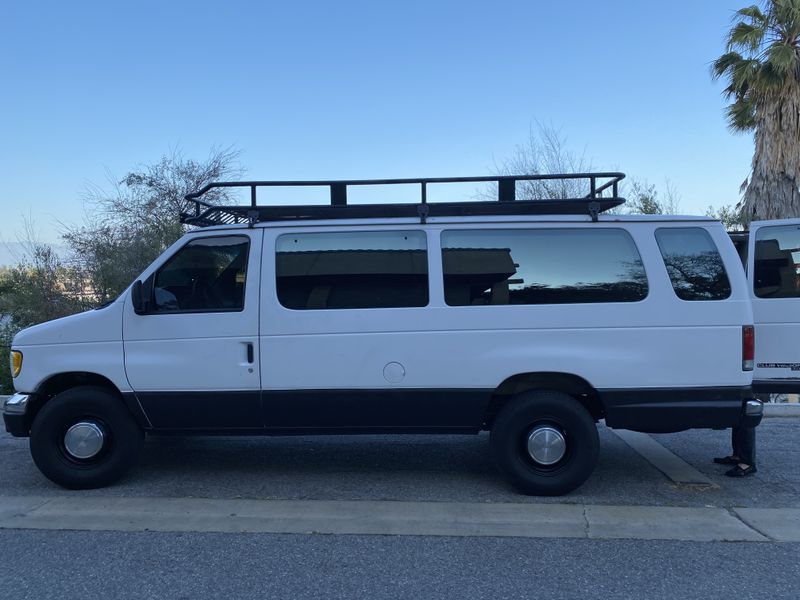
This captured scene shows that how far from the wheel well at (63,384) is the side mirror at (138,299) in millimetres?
631

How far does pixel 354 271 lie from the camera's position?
5324 millimetres

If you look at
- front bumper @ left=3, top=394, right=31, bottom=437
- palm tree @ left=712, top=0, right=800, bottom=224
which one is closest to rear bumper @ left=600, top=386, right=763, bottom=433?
front bumper @ left=3, top=394, right=31, bottom=437

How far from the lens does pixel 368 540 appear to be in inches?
177

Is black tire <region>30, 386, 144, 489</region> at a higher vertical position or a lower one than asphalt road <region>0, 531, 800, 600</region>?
higher

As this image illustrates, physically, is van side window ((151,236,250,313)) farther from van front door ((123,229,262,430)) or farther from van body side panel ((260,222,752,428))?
van body side panel ((260,222,752,428))

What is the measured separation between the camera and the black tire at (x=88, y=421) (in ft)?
17.7

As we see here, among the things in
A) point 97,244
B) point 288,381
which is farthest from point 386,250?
point 97,244

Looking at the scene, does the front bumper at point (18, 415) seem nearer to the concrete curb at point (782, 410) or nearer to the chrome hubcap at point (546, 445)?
the chrome hubcap at point (546, 445)

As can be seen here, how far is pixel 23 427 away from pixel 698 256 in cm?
553

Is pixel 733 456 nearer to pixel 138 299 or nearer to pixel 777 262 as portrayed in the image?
pixel 777 262

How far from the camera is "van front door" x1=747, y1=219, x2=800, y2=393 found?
5699 millimetres

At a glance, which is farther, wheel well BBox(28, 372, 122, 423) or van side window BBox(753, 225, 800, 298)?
van side window BBox(753, 225, 800, 298)

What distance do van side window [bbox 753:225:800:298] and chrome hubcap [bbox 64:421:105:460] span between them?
18.6 ft

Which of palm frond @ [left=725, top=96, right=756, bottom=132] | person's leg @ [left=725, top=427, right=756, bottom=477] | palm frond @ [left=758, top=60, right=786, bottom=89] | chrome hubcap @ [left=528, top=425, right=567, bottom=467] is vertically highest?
palm frond @ [left=758, top=60, right=786, bottom=89]
